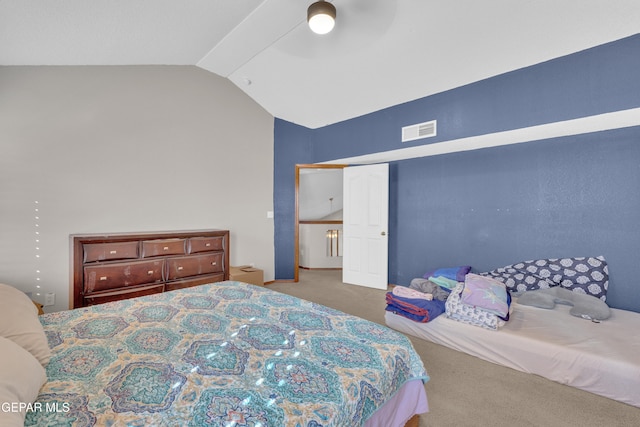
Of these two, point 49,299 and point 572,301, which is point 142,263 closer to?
point 49,299

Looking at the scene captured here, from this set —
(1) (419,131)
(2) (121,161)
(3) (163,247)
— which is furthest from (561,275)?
(2) (121,161)

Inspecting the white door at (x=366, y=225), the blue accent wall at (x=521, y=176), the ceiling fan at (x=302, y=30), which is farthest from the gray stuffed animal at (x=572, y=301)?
the ceiling fan at (x=302, y=30)

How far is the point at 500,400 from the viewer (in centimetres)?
201

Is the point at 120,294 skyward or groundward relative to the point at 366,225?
groundward

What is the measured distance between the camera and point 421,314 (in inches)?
113

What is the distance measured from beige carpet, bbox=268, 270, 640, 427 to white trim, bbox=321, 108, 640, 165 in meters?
2.24

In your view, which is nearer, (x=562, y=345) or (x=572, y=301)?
(x=562, y=345)

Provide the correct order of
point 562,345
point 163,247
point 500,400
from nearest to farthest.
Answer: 1. point 500,400
2. point 562,345
3. point 163,247

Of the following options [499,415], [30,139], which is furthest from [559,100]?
[30,139]

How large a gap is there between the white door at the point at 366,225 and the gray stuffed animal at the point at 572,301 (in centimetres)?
195

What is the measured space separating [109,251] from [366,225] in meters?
3.37

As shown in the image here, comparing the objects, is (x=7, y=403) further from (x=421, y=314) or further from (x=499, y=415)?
(x=421, y=314)

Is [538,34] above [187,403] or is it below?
above

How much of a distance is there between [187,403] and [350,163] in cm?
444
